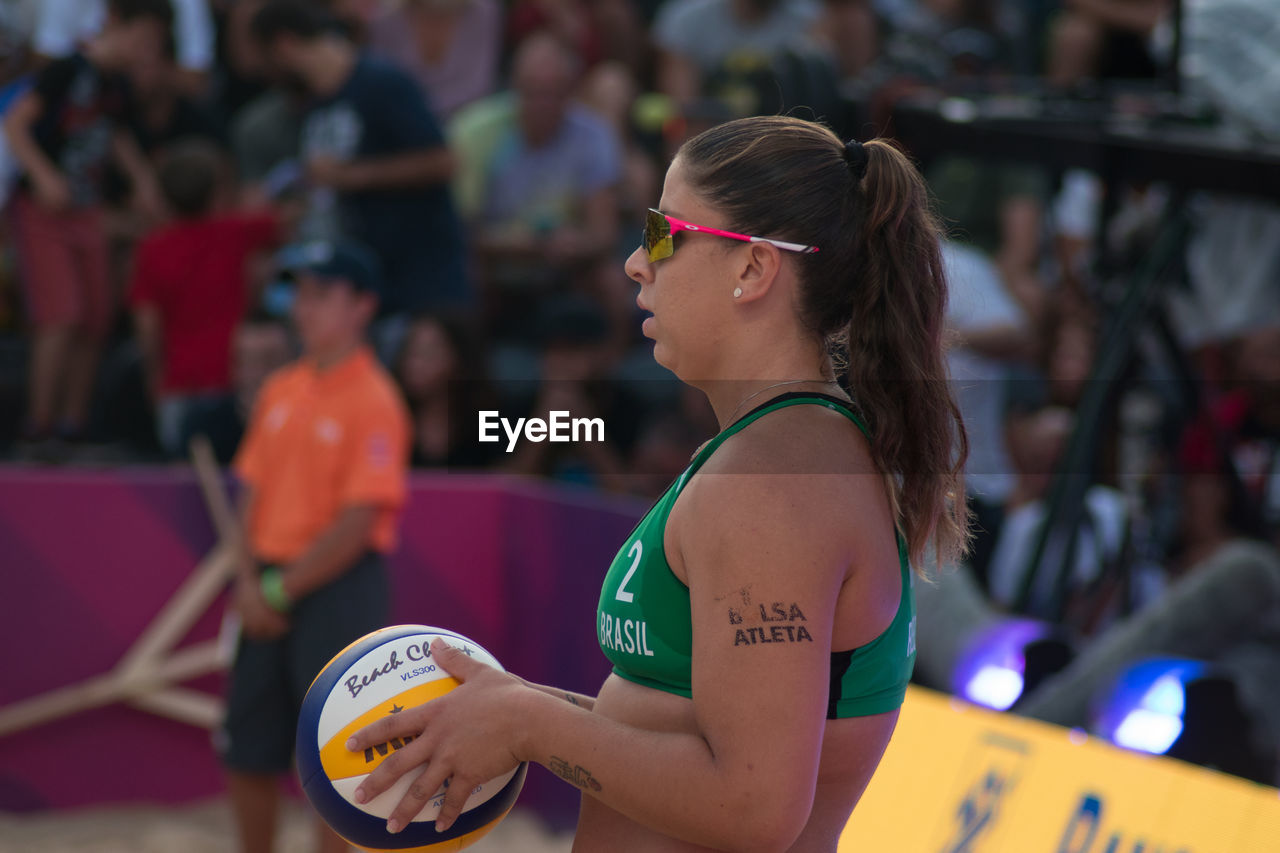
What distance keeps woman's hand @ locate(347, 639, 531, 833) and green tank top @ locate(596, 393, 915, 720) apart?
0.14 metres

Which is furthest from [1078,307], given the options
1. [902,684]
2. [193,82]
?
[902,684]

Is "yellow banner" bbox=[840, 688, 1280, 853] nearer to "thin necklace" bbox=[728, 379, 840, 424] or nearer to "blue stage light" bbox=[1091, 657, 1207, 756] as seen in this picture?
"blue stage light" bbox=[1091, 657, 1207, 756]

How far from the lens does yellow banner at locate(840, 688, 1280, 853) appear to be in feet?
9.87

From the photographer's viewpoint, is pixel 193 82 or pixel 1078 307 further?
pixel 193 82

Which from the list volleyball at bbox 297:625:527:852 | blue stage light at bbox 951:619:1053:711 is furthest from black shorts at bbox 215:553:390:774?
volleyball at bbox 297:625:527:852

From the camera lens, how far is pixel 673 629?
1558mm

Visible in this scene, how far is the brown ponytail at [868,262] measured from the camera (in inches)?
62.9

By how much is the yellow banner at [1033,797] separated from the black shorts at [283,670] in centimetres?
185

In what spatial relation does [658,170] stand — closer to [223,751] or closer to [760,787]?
[223,751]

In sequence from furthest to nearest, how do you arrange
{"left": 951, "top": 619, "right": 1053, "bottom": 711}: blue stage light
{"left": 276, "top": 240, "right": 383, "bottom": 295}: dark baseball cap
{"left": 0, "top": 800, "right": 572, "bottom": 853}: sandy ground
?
{"left": 0, "top": 800, "right": 572, "bottom": 853}: sandy ground → {"left": 276, "top": 240, "right": 383, "bottom": 295}: dark baseball cap → {"left": 951, "top": 619, "right": 1053, "bottom": 711}: blue stage light

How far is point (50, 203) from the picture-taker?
6.73 metres

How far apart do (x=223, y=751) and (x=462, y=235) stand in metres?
3.06

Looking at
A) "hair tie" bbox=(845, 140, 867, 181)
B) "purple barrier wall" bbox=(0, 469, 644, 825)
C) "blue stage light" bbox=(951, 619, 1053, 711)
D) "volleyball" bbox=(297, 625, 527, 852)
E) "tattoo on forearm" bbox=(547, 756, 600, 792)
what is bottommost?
"purple barrier wall" bbox=(0, 469, 644, 825)

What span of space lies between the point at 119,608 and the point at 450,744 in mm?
4949
